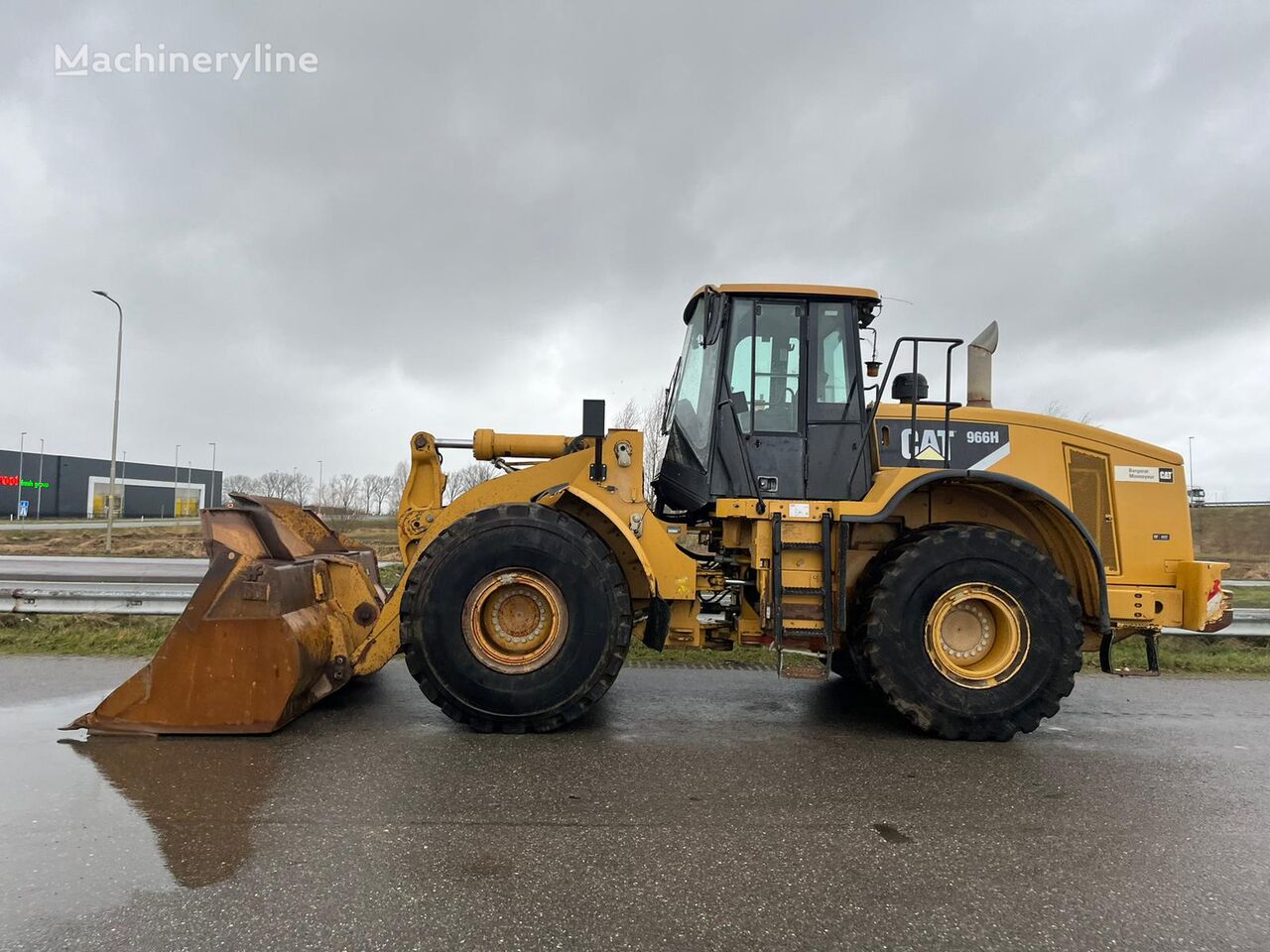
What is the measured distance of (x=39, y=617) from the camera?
673 cm

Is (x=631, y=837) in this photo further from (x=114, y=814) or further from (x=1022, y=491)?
(x=1022, y=491)

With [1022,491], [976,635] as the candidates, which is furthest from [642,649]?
[1022,491]

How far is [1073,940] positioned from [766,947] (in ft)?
3.10

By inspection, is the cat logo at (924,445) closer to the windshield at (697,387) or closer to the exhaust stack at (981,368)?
the exhaust stack at (981,368)

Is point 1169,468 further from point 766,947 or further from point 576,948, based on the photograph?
point 576,948

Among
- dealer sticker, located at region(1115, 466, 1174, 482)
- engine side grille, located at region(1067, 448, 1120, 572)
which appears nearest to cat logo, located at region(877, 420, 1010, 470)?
engine side grille, located at region(1067, 448, 1120, 572)

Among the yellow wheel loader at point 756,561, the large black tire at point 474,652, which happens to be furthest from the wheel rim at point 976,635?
the large black tire at point 474,652

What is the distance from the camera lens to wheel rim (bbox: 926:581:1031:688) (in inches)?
164

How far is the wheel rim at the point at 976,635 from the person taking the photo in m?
4.17

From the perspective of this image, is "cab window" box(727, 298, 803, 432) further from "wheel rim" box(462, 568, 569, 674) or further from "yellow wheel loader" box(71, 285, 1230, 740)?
"wheel rim" box(462, 568, 569, 674)

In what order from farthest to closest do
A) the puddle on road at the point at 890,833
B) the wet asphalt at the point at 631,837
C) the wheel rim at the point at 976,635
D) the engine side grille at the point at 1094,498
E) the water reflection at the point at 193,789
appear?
1. the engine side grille at the point at 1094,498
2. the wheel rim at the point at 976,635
3. the puddle on road at the point at 890,833
4. the water reflection at the point at 193,789
5. the wet asphalt at the point at 631,837

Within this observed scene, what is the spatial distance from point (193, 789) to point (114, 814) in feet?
1.00

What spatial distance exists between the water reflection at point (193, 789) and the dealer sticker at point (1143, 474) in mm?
5164

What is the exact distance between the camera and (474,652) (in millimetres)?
4117
